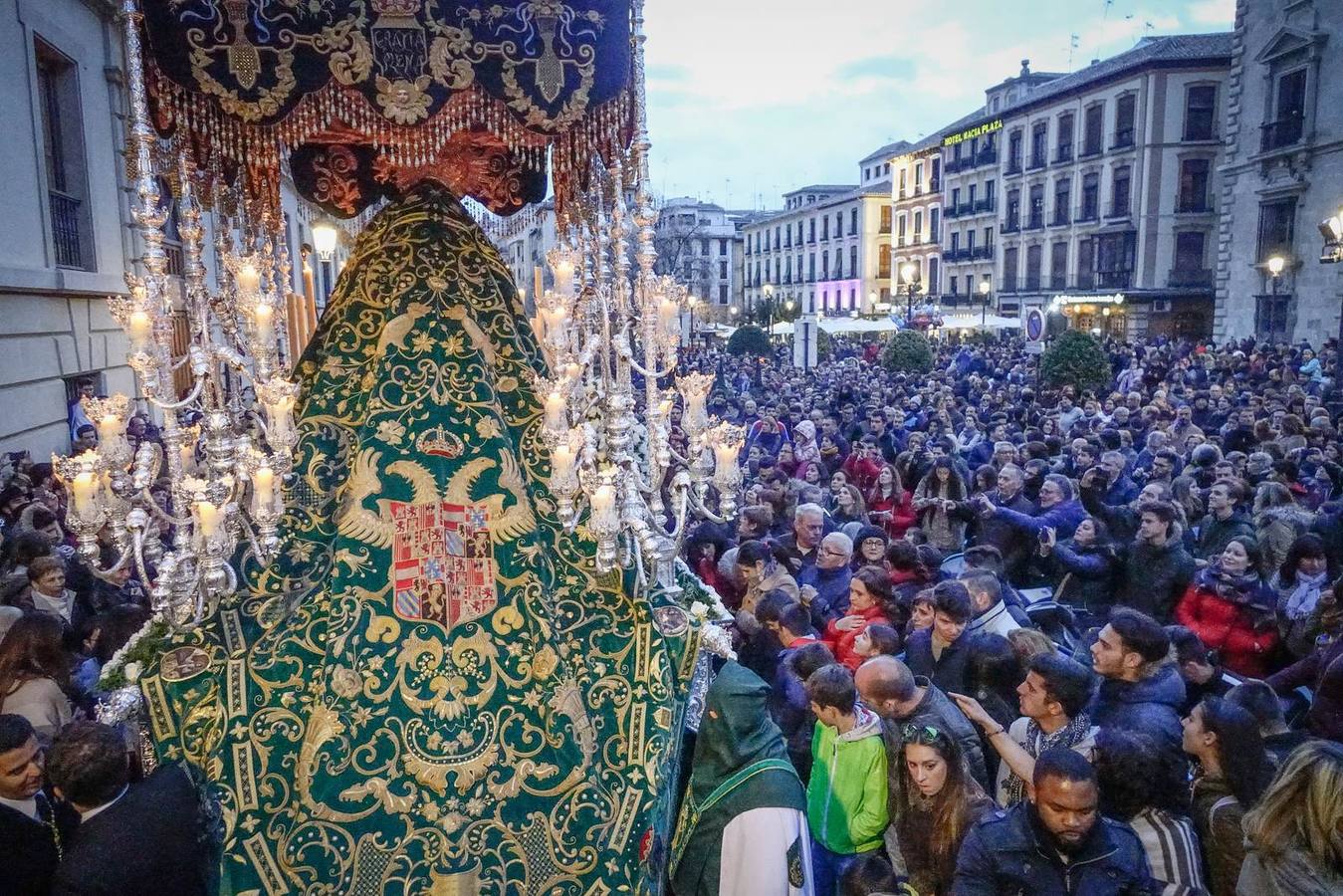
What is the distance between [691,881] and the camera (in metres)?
3.35

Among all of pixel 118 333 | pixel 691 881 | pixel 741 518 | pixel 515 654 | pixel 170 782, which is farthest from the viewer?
pixel 118 333

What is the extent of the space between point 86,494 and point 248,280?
3.17 feet

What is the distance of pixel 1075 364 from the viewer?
16.7 m

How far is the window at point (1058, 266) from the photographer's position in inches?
1634

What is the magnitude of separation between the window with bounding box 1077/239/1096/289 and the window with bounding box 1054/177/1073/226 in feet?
6.02

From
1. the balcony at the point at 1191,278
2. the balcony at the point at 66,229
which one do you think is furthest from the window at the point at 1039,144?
the balcony at the point at 66,229

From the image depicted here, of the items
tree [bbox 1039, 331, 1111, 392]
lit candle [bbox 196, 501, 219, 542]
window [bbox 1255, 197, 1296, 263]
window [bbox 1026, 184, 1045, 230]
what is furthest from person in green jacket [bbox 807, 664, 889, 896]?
window [bbox 1026, 184, 1045, 230]

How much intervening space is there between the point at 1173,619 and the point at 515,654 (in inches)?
175

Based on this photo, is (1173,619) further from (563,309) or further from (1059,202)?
(1059,202)

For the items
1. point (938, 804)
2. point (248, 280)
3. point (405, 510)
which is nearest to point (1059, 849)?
point (938, 804)

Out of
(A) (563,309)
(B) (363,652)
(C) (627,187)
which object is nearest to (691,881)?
(B) (363,652)

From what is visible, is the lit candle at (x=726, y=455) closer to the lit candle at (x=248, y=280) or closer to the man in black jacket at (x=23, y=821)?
the lit candle at (x=248, y=280)

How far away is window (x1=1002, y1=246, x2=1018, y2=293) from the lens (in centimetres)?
4512

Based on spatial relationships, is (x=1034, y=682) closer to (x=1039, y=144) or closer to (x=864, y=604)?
(x=864, y=604)
